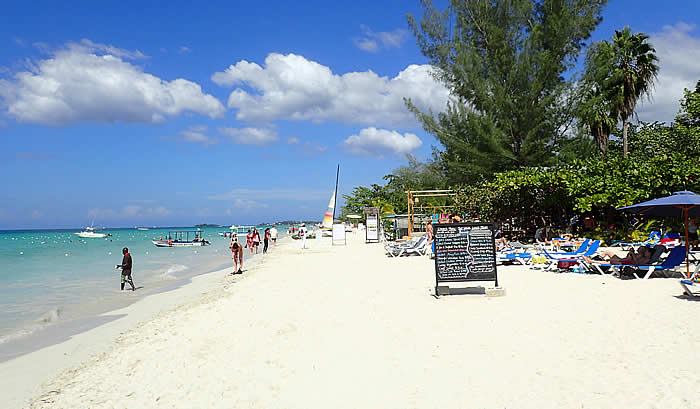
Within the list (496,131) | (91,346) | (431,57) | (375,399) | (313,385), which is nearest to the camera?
(375,399)

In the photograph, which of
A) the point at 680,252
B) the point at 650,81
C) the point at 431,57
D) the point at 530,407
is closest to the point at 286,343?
the point at 530,407

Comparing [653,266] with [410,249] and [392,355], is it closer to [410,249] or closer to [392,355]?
[392,355]

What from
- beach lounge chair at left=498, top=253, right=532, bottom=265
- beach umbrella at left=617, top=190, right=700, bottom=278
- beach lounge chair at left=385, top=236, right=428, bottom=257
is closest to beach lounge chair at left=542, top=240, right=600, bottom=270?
beach lounge chair at left=498, top=253, right=532, bottom=265

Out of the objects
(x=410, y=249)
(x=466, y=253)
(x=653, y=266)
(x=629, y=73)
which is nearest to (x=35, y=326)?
(x=466, y=253)

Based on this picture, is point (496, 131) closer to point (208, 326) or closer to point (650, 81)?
point (650, 81)

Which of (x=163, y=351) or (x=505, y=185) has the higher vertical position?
(x=505, y=185)

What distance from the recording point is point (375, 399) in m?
3.75

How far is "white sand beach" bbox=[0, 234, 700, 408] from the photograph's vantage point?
3807 millimetres

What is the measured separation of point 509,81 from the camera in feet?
68.0

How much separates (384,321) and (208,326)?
8.13 ft

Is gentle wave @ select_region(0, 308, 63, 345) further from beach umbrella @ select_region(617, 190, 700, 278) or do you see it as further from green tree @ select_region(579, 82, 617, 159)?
green tree @ select_region(579, 82, 617, 159)

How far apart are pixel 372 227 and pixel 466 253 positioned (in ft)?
59.1

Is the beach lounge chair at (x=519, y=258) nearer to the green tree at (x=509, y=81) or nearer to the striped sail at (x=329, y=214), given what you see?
the green tree at (x=509, y=81)

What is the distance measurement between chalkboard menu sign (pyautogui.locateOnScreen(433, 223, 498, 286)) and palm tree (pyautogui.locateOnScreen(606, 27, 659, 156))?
20631 millimetres
